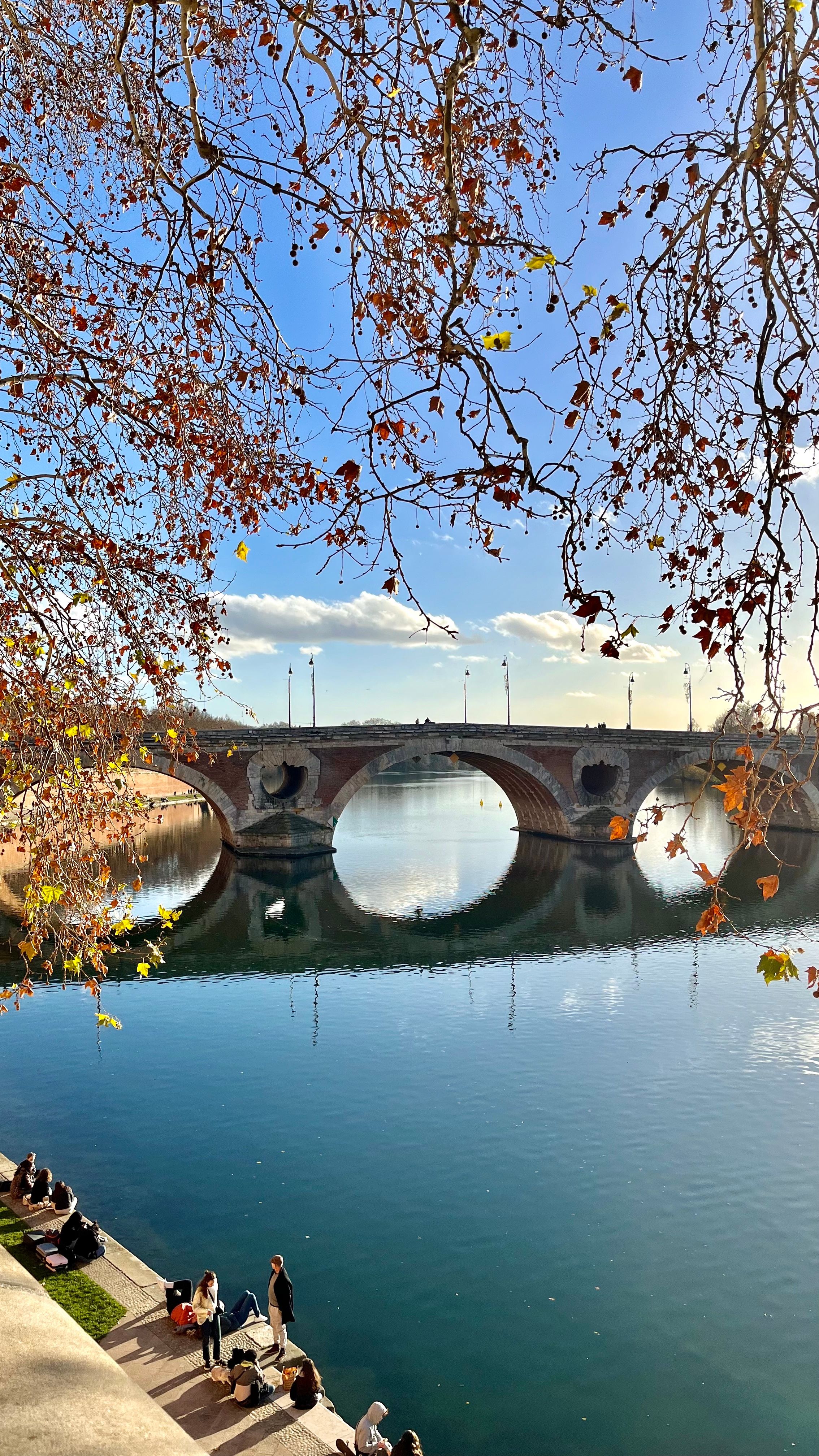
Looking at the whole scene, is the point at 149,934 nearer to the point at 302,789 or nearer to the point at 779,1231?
the point at 302,789

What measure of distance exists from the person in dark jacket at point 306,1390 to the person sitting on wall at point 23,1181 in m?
4.98

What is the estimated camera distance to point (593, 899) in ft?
113

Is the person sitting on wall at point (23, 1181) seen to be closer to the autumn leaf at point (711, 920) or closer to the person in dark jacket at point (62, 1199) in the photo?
the person in dark jacket at point (62, 1199)

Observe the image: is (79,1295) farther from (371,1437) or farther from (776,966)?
(776,966)

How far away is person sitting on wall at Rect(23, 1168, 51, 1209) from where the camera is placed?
1153 cm

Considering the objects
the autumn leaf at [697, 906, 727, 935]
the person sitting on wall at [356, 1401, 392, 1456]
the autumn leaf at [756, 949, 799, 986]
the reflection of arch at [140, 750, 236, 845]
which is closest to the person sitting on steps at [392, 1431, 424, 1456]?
the person sitting on wall at [356, 1401, 392, 1456]

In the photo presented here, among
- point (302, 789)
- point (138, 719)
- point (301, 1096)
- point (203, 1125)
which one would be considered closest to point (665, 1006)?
point (301, 1096)

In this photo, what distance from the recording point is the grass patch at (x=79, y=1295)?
9164 mm

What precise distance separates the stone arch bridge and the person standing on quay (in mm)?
27773

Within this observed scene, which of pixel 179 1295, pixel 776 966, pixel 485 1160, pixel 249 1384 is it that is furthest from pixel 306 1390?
pixel 776 966

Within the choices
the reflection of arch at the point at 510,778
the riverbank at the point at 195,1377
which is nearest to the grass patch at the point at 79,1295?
the riverbank at the point at 195,1377

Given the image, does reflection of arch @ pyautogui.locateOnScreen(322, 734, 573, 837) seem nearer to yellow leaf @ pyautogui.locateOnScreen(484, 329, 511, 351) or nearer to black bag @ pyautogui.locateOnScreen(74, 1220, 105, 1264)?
black bag @ pyautogui.locateOnScreen(74, 1220, 105, 1264)

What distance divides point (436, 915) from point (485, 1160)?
18150 mm

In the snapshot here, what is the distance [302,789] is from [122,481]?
3650 cm
